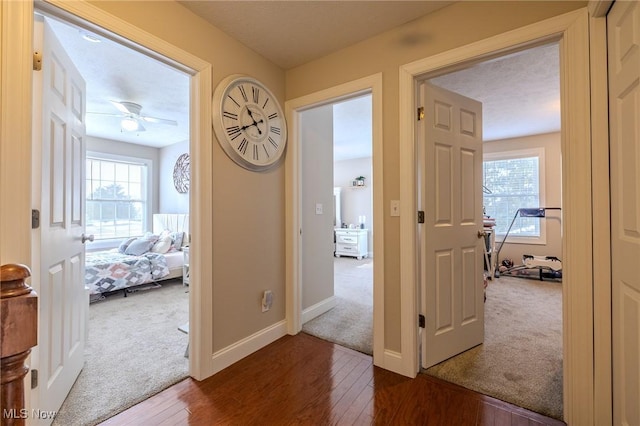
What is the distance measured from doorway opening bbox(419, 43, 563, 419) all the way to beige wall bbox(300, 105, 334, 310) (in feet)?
3.91

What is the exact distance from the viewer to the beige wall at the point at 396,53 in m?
1.55

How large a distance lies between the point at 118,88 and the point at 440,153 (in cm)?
346

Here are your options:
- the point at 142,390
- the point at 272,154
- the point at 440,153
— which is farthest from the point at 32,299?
the point at 440,153

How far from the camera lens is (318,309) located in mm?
2881

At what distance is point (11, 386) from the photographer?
45 centimetres

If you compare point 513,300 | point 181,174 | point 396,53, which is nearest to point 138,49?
point 396,53

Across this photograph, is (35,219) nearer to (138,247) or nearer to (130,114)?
(130,114)

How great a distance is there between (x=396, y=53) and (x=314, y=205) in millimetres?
1549

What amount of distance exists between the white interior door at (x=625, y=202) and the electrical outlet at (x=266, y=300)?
81.2 inches

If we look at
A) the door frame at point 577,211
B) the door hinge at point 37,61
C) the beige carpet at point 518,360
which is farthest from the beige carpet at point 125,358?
the door frame at point 577,211

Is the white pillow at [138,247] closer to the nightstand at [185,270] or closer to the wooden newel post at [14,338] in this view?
the nightstand at [185,270]

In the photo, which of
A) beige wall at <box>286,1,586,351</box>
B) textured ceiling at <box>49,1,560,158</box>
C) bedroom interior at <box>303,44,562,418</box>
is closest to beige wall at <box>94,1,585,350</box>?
beige wall at <box>286,1,586,351</box>

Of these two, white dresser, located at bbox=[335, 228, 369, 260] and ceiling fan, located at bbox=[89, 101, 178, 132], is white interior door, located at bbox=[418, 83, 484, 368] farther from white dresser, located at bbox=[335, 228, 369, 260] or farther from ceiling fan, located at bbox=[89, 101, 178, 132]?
white dresser, located at bbox=[335, 228, 369, 260]

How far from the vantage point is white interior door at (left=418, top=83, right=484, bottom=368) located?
1.90 meters
